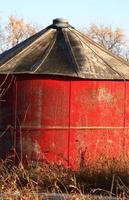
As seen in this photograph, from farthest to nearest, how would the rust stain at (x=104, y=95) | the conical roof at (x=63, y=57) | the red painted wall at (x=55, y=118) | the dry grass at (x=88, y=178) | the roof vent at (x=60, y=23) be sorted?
the roof vent at (x=60, y=23) → the rust stain at (x=104, y=95) → the conical roof at (x=63, y=57) → the red painted wall at (x=55, y=118) → the dry grass at (x=88, y=178)

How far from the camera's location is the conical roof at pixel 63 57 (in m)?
15.3

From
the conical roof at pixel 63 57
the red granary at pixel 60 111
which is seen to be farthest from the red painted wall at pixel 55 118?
the conical roof at pixel 63 57

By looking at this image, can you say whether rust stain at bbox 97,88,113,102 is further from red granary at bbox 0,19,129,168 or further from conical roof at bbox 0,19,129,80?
conical roof at bbox 0,19,129,80

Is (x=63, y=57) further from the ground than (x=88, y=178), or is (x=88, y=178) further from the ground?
(x=63, y=57)

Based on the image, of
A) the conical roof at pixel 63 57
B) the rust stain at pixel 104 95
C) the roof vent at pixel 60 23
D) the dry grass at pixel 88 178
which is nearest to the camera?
the dry grass at pixel 88 178

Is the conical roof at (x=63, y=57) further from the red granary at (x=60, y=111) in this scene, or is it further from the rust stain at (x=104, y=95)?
the rust stain at (x=104, y=95)

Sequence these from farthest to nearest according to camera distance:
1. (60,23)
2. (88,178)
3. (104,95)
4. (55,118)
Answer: (60,23) → (104,95) → (55,118) → (88,178)

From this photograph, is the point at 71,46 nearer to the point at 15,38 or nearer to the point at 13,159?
the point at 13,159

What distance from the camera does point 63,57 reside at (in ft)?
52.3

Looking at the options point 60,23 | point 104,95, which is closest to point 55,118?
Result: point 104,95

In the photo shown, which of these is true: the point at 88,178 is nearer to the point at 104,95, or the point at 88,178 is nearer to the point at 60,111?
the point at 60,111

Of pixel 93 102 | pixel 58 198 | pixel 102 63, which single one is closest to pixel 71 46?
pixel 102 63

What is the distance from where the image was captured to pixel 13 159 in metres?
14.9

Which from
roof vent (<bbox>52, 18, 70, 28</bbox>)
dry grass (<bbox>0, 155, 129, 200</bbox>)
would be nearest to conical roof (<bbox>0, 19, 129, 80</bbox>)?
roof vent (<bbox>52, 18, 70, 28</bbox>)
